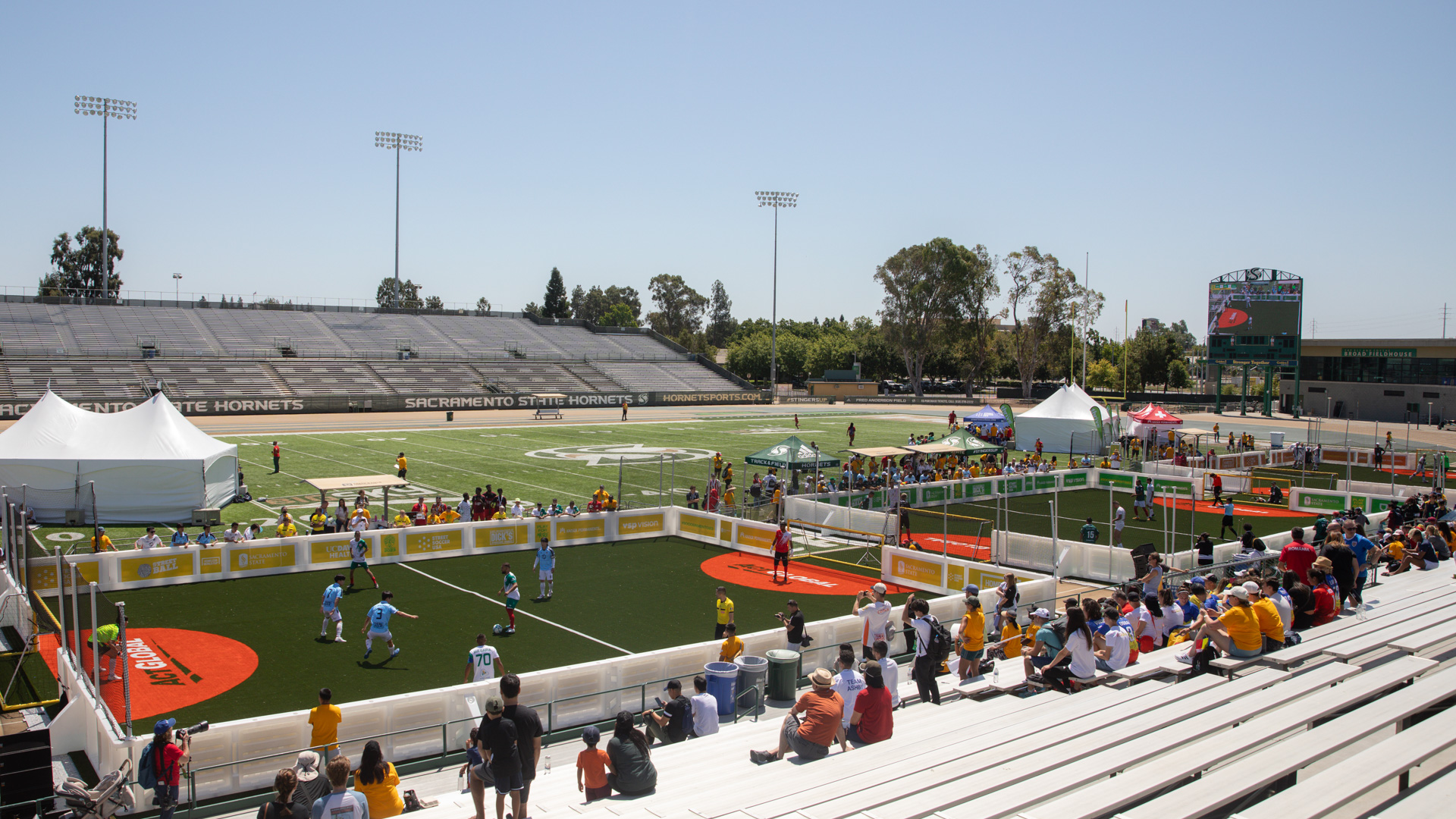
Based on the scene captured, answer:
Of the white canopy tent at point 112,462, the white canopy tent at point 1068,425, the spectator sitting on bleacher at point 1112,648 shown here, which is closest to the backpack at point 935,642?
the spectator sitting on bleacher at point 1112,648

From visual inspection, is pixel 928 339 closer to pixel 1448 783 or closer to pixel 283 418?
pixel 283 418

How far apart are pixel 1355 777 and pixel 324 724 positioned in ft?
31.3

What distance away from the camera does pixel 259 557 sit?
2022cm

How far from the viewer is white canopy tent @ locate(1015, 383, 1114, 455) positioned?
45.0 metres

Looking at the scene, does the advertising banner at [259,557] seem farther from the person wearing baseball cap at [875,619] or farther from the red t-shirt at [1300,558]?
the red t-shirt at [1300,558]

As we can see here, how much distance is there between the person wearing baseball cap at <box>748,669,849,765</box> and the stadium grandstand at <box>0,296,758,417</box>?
180ft

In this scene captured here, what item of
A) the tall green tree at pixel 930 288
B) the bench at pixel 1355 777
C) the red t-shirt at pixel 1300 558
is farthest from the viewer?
the tall green tree at pixel 930 288

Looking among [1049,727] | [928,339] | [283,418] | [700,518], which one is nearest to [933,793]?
[1049,727]

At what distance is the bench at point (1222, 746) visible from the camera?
648 centimetres

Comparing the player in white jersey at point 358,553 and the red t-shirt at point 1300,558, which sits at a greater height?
the red t-shirt at point 1300,558

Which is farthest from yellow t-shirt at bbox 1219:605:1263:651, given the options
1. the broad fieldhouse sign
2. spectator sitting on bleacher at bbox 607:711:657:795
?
the broad fieldhouse sign

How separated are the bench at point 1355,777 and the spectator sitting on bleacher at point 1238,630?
2.70m

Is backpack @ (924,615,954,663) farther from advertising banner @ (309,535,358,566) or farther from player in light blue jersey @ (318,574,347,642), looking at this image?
advertising banner @ (309,535,358,566)

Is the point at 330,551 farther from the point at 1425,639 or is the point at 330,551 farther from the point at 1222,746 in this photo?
the point at 1425,639
